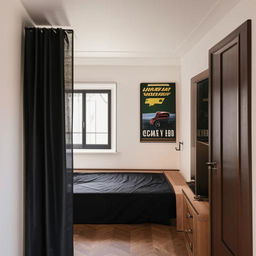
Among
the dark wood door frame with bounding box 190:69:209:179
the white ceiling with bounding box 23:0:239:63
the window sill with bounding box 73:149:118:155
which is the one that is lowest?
the window sill with bounding box 73:149:118:155

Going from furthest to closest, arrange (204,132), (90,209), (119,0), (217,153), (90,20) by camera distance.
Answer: (90,209) < (204,132) < (90,20) < (217,153) < (119,0)

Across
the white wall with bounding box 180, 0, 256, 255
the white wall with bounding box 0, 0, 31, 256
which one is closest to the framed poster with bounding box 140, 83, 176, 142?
the white wall with bounding box 180, 0, 256, 255

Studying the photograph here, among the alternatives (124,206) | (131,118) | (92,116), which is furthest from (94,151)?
(124,206)

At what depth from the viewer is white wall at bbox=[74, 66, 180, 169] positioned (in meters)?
4.42

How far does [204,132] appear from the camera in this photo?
291 cm

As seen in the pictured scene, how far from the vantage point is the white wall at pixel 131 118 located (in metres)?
4.42

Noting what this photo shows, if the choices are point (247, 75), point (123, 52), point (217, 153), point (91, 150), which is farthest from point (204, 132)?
point (91, 150)

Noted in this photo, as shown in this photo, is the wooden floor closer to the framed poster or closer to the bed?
the bed

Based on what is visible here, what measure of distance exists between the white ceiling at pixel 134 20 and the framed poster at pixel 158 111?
3.27ft

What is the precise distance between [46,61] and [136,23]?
3.33ft

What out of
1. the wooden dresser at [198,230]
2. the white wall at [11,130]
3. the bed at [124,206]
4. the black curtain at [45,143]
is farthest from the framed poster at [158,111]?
the white wall at [11,130]

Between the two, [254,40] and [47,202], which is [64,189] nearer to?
[47,202]

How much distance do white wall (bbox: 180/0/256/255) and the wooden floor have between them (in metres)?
0.94

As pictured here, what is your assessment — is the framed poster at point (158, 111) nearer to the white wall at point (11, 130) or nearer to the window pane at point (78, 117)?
the window pane at point (78, 117)
